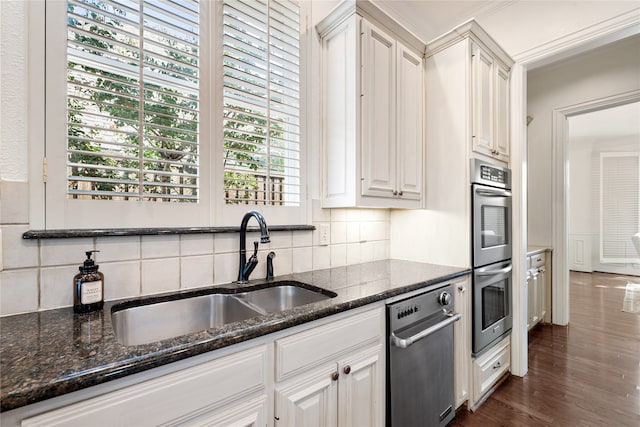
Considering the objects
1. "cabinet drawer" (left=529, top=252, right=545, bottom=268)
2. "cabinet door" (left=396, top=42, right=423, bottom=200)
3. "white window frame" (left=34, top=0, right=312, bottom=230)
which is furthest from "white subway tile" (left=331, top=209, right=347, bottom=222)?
"cabinet drawer" (left=529, top=252, right=545, bottom=268)

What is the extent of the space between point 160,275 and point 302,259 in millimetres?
770

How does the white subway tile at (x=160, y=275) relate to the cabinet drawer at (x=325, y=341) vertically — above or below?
above

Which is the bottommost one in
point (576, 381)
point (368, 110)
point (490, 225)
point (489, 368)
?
point (576, 381)

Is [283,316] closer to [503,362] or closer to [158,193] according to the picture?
[158,193]

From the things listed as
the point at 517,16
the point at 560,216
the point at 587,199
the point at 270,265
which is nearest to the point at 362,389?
the point at 270,265

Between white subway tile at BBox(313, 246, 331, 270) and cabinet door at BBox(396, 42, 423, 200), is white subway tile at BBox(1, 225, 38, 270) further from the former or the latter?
cabinet door at BBox(396, 42, 423, 200)

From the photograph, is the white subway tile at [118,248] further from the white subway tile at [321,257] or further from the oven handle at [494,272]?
the oven handle at [494,272]

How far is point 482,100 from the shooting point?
197 centimetres

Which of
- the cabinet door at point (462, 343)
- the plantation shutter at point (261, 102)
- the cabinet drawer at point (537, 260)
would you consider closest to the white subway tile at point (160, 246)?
the plantation shutter at point (261, 102)

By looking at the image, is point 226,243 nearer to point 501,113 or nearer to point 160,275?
point 160,275

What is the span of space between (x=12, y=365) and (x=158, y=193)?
0.78 metres

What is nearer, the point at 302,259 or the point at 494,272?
the point at 302,259

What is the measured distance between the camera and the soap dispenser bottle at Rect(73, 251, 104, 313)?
102 centimetres

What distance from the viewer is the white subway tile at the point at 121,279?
1.16 meters
